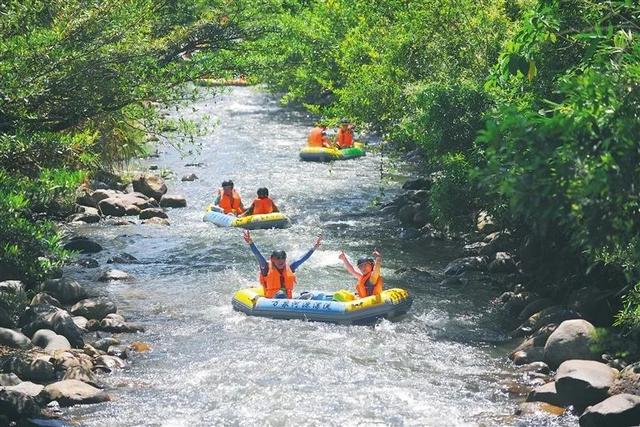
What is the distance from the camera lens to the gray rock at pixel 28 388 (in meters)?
12.3

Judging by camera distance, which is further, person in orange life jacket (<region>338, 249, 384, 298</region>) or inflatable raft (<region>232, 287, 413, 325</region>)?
person in orange life jacket (<region>338, 249, 384, 298</region>)

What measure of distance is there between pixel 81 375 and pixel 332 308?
446 cm

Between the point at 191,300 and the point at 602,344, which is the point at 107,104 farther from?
the point at 602,344

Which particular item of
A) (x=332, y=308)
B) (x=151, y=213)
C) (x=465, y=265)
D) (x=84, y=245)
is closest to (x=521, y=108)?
(x=332, y=308)

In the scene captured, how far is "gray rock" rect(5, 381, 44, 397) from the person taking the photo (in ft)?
40.2

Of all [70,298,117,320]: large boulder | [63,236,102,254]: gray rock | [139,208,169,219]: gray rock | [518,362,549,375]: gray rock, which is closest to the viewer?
[518,362,549,375]: gray rock

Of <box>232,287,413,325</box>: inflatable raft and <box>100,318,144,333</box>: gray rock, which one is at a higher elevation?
<box>232,287,413,325</box>: inflatable raft

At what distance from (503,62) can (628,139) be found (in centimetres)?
454

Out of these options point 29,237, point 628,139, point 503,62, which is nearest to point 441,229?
A: point 503,62

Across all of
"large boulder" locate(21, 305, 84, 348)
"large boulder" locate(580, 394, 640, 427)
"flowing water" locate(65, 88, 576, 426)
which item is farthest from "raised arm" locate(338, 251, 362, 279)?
"large boulder" locate(580, 394, 640, 427)

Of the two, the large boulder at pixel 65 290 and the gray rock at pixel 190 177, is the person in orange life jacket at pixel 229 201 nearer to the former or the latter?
the gray rock at pixel 190 177

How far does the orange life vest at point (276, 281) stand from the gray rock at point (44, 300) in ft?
11.3

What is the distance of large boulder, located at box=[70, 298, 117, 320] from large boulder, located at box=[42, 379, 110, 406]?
3.51 meters

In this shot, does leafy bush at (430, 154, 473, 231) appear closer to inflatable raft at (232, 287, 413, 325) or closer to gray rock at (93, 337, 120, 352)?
inflatable raft at (232, 287, 413, 325)
